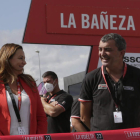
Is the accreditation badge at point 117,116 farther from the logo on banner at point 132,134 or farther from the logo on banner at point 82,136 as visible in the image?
the logo on banner at point 82,136

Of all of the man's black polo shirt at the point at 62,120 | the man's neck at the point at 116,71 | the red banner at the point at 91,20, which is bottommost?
the man's black polo shirt at the point at 62,120

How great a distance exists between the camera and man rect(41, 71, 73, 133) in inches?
159

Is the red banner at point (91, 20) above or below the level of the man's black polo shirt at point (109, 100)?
above

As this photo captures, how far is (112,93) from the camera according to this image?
2648mm

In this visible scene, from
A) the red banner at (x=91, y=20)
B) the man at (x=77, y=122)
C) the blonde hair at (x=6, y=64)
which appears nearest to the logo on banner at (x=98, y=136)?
the man at (x=77, y=122)

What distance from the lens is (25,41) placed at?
5039 mm

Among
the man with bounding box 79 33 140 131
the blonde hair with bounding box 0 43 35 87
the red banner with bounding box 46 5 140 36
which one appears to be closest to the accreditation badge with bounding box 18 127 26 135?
the blonde hair with bounding box 0 43 35 87

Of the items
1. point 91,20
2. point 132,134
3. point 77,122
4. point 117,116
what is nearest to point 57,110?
point 77,122

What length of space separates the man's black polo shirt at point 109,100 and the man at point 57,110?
1361 millimetres

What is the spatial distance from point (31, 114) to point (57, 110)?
1.45m

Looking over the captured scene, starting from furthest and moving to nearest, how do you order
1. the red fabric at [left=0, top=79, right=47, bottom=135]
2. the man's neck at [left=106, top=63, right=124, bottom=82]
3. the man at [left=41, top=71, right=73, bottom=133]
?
1. the man at [left=41, top=71, right=73, bottom=133]
2. the man's neck at [left=106, top=63, right=124, bottom=82]
3. the red fabric at [left=0, top=79, right=47, bottom=135]

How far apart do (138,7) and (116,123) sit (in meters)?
3.57

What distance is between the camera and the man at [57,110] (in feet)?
13.3

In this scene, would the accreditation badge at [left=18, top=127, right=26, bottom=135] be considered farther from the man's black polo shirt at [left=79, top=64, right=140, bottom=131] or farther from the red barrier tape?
the man's black polo shirt at [left=79, top=64, right=140, bottom=131]
